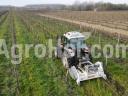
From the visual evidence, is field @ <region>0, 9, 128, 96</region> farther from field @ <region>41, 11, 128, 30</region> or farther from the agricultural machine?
field @ <region>41, 11, 128, 30</region>

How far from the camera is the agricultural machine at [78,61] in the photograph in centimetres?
1050

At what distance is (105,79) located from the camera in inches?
418

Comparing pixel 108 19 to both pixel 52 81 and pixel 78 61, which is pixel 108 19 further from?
pixel 52 81

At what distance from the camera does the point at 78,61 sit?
38.4 ft

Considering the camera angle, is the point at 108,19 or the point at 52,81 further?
the point at 108,19

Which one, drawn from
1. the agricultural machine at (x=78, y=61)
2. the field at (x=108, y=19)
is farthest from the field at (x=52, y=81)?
the field at (x=108, y=19)

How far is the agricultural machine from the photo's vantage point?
1050 centimetres

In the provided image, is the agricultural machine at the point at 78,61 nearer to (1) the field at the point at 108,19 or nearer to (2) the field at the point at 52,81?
(2) the field at the point at 52,81

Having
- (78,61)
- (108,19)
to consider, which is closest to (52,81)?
(78,61)

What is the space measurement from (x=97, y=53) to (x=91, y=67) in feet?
17.4

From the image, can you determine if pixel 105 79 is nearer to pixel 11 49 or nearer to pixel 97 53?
pixel 97 53

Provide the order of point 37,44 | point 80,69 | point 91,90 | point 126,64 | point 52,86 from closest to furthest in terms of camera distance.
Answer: point 91,90
point 52,86
point 80,69
point 126,64
point 37,44

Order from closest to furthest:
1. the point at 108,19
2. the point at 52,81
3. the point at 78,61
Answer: the point at 52,81, the point at 78,61, the point at 108,19

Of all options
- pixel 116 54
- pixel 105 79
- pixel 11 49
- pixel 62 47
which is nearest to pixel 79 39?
pixel 62 47
